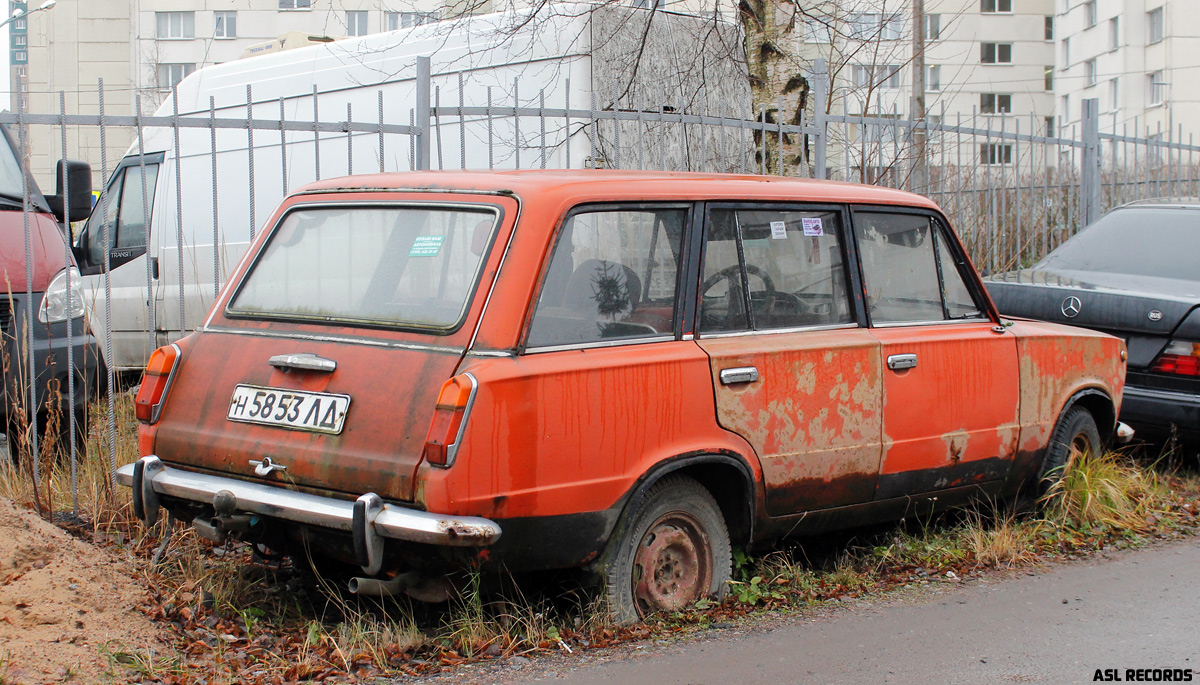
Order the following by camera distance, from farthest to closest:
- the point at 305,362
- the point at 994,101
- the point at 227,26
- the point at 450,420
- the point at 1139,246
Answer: the point at 227,26 → the point at 994,101 → the point at 1139,246 → the point at 305,362 → the point at 450,420

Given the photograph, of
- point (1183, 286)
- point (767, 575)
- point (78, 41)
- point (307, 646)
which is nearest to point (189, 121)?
point (307, 646)

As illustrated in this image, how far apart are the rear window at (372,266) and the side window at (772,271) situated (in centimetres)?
96

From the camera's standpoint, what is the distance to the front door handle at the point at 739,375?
4297mm

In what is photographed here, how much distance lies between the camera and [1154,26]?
1770 inches

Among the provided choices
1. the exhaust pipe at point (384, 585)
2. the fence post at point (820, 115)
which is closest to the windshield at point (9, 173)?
the exhaust pipe at point (384, 585)

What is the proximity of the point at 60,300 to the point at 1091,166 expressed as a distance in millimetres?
9642

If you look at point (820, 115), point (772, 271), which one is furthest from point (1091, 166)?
point (772, 271)

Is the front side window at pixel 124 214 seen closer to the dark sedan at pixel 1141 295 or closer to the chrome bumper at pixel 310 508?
the chrome bumper at pixel 310 508

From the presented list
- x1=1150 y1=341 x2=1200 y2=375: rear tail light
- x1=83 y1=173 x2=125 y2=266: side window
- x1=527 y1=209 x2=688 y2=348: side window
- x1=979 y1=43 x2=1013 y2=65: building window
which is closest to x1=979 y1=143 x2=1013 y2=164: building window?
x1=1150 y1=341 x2=1200 y2=375: rear tail light

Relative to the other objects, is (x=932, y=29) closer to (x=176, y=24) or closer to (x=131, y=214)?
(x=131, y=214)

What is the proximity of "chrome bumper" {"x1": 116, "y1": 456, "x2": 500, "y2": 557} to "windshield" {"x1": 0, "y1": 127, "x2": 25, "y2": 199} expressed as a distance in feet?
10.1

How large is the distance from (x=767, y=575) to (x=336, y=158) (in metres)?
5.65

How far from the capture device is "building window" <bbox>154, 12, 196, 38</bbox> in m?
54.2

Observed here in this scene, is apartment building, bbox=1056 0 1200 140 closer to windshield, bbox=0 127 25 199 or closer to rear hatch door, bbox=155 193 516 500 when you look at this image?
windshield, bbox=0 127 25 199
